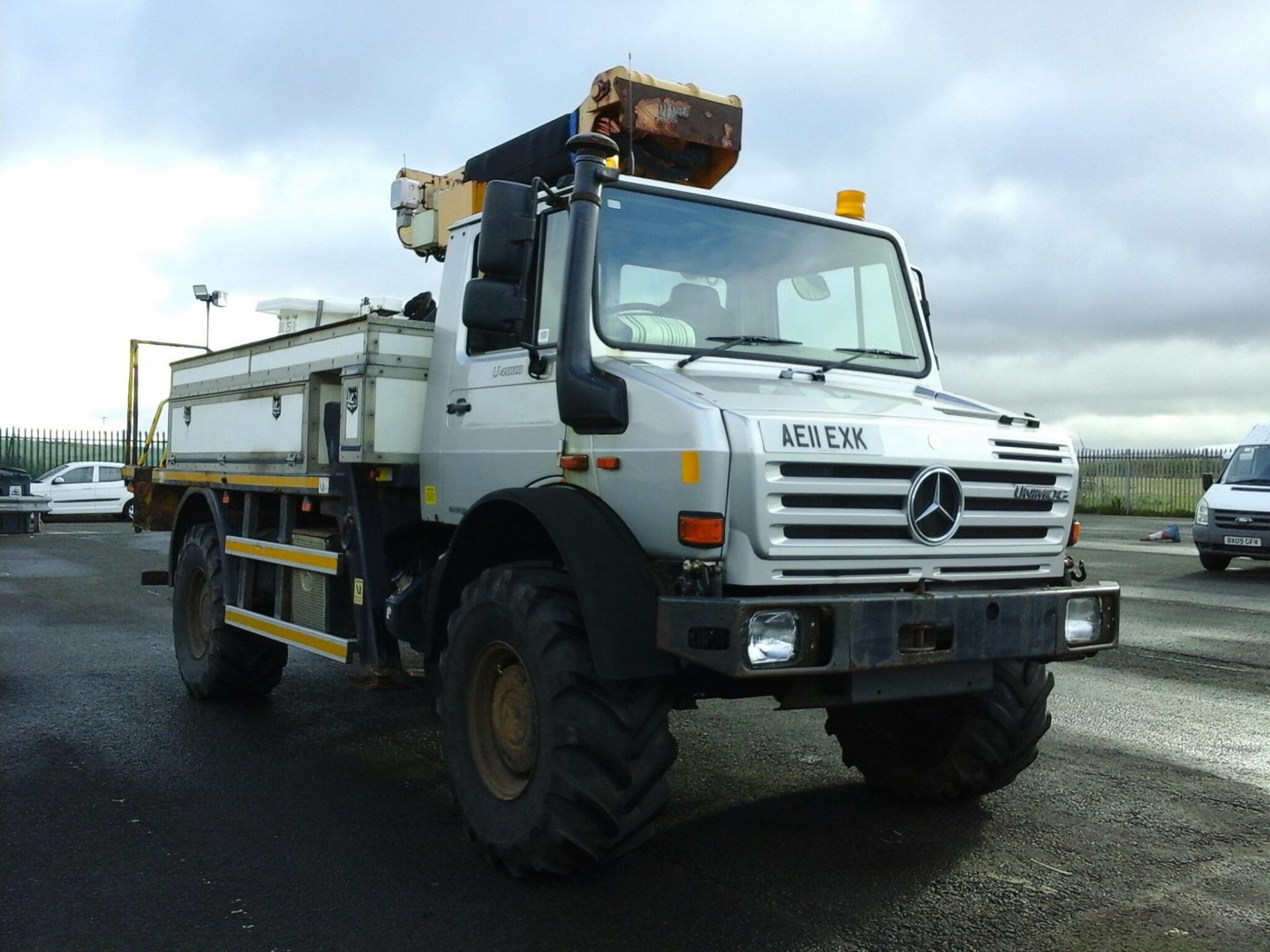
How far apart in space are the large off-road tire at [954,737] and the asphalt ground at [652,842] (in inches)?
5.4

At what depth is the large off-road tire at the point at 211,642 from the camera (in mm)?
7539

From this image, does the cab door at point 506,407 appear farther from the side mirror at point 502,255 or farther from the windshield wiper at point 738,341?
the windshield wiper at point 738,341

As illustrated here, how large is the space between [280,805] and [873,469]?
3.08 metres

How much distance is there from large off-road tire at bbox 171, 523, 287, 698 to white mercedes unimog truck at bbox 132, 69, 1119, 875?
37.0 inches

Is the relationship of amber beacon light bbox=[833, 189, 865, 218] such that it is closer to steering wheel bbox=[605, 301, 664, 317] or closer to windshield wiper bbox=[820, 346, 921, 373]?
windshield wiper bbox=[820, 346, 921, 373]

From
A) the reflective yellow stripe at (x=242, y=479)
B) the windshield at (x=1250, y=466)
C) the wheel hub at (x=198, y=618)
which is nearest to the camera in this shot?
the reflective yellow stripe at (x=242, y=479)

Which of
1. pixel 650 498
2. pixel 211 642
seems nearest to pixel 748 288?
pixel 650 498

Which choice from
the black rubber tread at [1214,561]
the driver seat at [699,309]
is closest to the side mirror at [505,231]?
the driver seat at [699,309]

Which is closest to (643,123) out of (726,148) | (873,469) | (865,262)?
(726,148)

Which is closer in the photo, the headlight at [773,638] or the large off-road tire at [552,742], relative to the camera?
the headlight at [773,638]

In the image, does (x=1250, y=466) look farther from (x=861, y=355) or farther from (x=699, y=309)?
(x=699, y=309)

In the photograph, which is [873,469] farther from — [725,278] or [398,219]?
[398,219]

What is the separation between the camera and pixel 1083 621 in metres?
4.78

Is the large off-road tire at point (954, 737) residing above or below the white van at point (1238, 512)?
below
